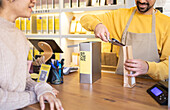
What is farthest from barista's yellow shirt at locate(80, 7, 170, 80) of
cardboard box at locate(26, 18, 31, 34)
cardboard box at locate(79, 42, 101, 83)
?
cardboard box at locate(26, 18, 31, 34)

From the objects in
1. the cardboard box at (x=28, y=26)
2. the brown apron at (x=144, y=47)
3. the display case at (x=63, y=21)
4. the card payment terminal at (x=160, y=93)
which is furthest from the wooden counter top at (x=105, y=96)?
the cardboard box at (x=28, y=26)

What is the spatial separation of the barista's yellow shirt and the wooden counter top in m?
0.13

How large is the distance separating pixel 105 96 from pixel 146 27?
2.98ft

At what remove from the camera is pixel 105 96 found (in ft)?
3.88

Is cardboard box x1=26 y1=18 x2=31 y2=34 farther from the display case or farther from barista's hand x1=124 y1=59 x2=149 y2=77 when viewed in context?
barista's hand x1=124 y1=59 x2=149 y2=77

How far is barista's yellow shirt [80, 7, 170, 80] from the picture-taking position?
1.47 meters

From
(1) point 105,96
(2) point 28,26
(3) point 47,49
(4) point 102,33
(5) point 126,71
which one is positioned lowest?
(1) point 105,96

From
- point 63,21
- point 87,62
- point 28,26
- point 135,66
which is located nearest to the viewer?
point 135,66

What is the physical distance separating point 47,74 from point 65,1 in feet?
6.11

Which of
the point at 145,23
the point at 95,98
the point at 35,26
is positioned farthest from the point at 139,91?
the point at 35,26

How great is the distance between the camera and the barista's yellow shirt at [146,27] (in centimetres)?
147

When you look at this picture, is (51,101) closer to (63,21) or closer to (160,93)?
(160,93)

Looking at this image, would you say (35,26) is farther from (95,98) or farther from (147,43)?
(95,98)

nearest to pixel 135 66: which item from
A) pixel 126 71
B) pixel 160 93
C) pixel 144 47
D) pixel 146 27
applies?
pixel 126 71
